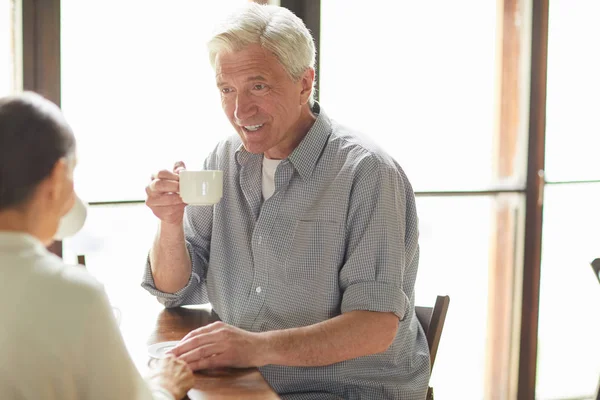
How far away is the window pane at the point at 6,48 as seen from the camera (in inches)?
95.1

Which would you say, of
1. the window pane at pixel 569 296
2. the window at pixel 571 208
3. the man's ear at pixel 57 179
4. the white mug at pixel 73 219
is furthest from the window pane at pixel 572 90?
the man's ear at pixel 57 179

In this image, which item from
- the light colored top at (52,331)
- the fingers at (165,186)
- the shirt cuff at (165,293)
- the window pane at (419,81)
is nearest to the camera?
the light colored top at (52,331)

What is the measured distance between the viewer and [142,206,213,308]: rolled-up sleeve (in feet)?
6.59

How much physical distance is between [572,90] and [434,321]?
1.81 metres

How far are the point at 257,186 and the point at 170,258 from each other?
0.30 m

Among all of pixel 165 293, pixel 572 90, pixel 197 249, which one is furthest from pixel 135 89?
pixel 572 90

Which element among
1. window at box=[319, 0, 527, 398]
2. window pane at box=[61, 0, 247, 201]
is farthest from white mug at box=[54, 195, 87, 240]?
window at box=[319, 0, 527, 398]

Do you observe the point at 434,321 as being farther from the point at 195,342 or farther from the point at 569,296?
the point at 569,296

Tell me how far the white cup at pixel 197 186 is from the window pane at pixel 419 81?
1173 mm

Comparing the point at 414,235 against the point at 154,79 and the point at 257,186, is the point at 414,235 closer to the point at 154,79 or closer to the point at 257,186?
the point at 257,186

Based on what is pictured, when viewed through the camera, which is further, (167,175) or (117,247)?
(117,247)

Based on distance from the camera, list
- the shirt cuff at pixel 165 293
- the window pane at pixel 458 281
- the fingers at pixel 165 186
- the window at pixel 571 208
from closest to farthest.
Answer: the fingers at pixel 165 186 < the shirt cuff at pixel 165 293 < the window pane at pixel 458 281 < the window at pixel 571 208

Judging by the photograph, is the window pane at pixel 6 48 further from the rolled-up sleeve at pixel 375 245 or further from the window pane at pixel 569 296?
the window pane at pixel 569 296

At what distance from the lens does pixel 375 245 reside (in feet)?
5.75
